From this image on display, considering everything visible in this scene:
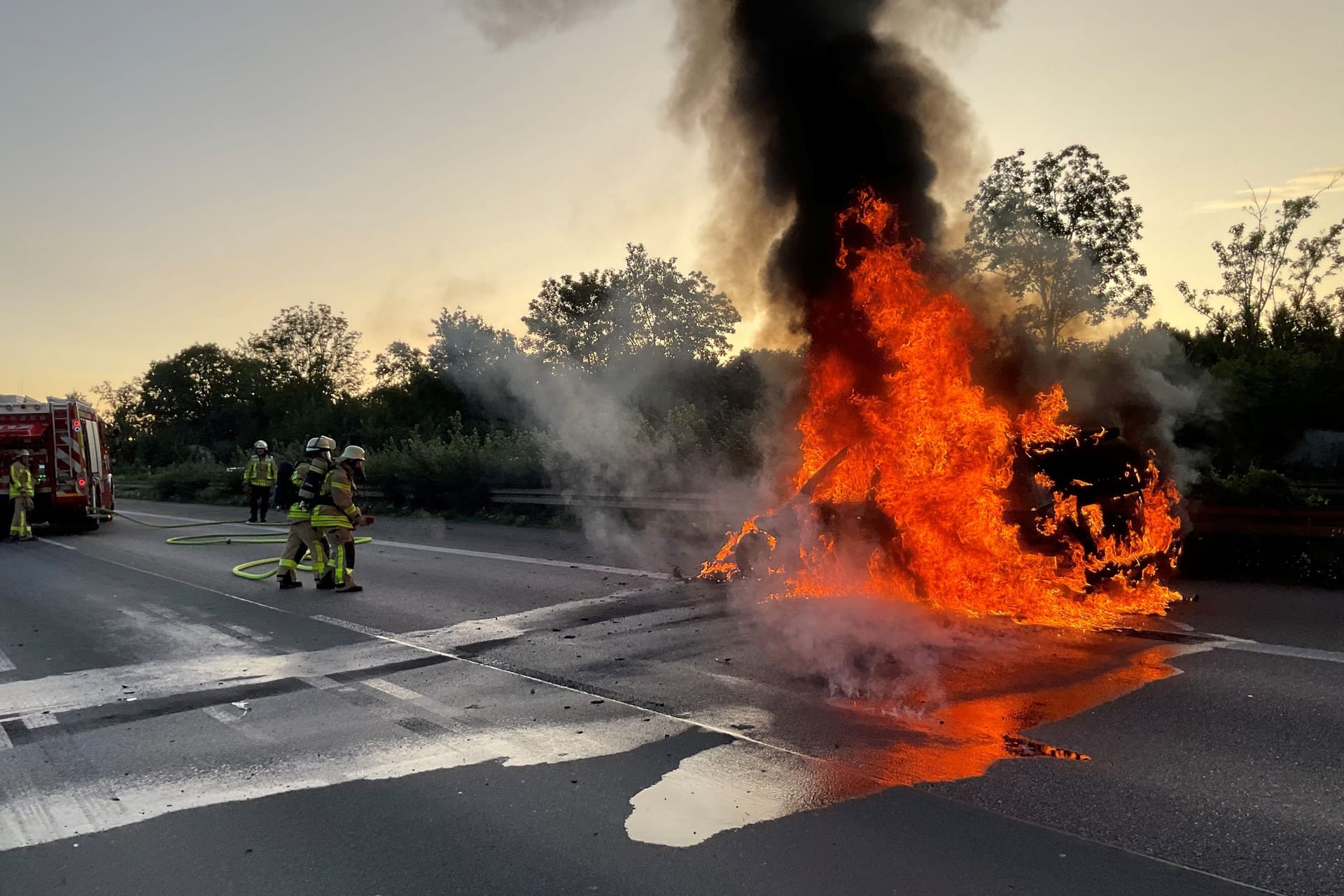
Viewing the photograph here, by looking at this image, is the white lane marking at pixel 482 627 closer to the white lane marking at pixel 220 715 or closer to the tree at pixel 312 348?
the white lane marking at pixel 220 715

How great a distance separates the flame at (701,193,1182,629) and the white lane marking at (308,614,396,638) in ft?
12.2

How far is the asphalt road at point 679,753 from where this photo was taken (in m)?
3.27

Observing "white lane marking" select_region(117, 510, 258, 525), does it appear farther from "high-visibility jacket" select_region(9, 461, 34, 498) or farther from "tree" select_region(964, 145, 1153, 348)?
"tree" select_region(964, 145, 1153, 348)

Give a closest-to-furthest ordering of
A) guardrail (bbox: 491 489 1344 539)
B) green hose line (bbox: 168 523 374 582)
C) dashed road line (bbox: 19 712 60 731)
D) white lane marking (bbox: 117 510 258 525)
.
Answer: dashed road line (bbox: 19 712 60 731), guardrail (bbox: 491 489 1344 539), green hose line (bbox: 168 523 374 582), white lane marking (bbox: 117 510 258 525)

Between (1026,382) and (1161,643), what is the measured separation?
3.75 meters

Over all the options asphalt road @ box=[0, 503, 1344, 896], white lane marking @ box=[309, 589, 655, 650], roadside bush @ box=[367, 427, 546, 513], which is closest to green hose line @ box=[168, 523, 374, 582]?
roadside bush @ box=[367, 427, 546, 513]

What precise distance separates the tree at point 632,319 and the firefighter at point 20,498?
12.9 m

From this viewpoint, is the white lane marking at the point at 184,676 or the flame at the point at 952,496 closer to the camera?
the white lane marking at the point at 184,676

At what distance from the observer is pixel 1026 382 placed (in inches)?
375

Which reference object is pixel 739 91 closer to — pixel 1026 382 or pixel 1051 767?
pixel 1026 382

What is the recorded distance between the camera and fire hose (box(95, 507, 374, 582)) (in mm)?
11250

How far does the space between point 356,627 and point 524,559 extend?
Result: 14.2ft

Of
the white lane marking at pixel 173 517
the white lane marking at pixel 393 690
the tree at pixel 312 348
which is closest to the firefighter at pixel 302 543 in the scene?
the white lane marking at pixel 393 690

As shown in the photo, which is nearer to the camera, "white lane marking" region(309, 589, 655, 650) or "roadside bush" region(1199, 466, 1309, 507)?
"white lane marking" region(309, 589, 655, 650)
